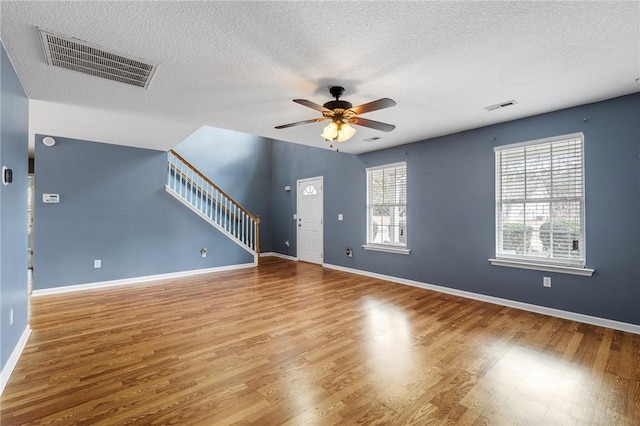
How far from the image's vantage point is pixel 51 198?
14.9 feet

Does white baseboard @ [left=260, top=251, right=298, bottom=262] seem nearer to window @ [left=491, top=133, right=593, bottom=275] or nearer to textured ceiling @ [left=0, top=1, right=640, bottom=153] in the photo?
textured ceiling @ [left=0, top=1, right=640, bottom=153]

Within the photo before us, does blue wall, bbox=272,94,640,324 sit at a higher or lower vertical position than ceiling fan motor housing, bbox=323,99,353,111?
lower

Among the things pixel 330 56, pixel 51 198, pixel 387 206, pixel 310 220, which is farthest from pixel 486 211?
pixel 51 198

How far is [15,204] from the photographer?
98.3 inches

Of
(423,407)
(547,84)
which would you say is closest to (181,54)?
(423,407)

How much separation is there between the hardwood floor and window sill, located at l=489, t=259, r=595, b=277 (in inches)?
22.7

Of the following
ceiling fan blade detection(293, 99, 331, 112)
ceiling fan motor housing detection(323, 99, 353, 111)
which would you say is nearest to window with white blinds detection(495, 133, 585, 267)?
ceiling fan motor housing detection(323, 99, 353, 111)

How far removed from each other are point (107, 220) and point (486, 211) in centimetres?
610

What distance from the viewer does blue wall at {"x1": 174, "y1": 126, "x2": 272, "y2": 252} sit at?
734 cm

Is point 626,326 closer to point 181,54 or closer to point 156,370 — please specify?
point 156,370

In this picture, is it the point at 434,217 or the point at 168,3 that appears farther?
the point at 434,217

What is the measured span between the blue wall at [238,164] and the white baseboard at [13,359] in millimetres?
4966

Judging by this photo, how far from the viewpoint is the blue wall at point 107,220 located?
14.8 feet

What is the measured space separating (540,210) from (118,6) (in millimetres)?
4611
